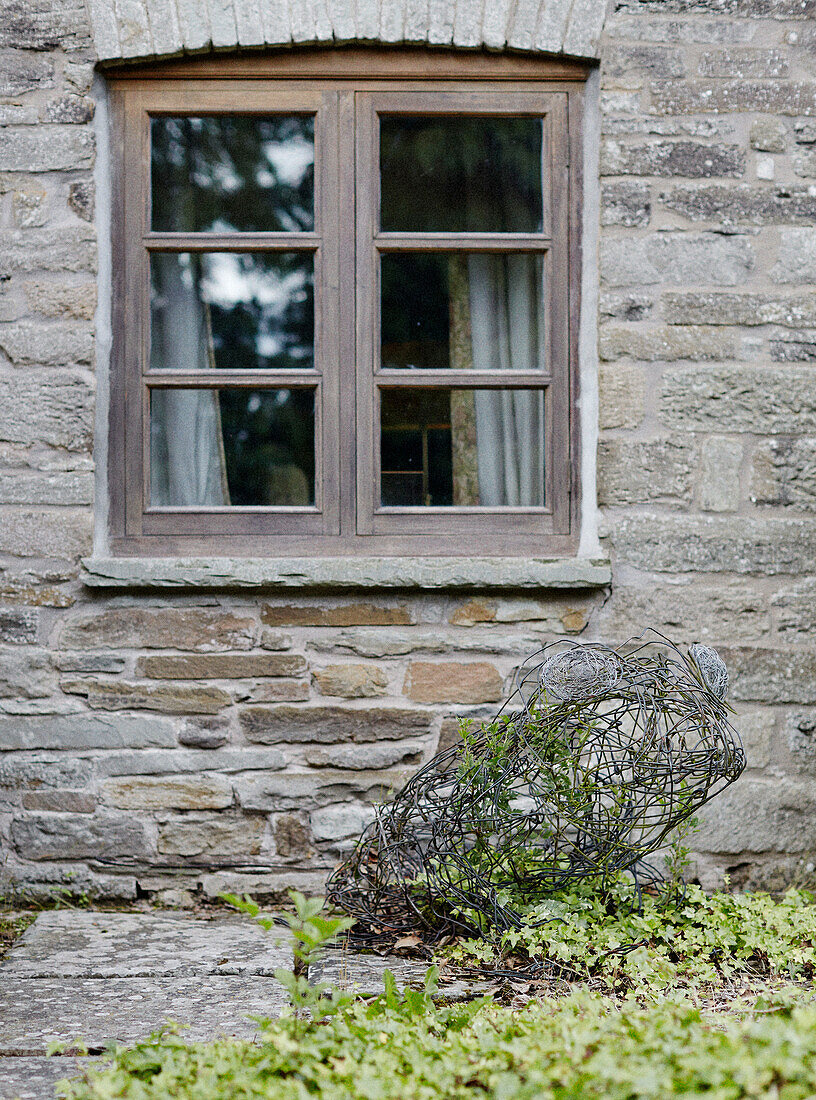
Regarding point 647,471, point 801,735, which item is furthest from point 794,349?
point 801,735

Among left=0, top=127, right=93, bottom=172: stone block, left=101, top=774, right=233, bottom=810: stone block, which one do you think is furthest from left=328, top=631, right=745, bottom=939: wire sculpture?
left=0, top=127, right=93, bottom=172: stone block

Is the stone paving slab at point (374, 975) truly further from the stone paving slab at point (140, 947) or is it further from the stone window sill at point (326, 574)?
the stone window sill at point (326, 574)

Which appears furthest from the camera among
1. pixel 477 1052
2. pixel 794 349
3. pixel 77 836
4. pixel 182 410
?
pixel 182 410

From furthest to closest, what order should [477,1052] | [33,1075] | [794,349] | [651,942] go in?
[794,349] → [651,942] → [33,1075] → [477,1052]

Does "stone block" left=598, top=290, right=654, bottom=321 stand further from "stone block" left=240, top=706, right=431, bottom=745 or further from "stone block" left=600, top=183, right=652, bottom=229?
"stone block" left=240, top=706, right=431, bottom=745

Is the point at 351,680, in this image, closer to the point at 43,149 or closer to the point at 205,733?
the point at 205,733

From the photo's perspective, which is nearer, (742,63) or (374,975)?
(374,975)

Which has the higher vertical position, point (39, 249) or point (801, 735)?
point (39, 249)

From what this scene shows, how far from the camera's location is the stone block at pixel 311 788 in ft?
9.91

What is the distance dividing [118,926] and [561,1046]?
5.46 ft

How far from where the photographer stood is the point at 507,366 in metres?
3.27

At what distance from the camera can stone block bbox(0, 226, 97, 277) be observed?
3070mm

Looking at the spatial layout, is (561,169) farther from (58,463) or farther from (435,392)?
(58,463)

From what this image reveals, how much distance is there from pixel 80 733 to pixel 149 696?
0.25m
